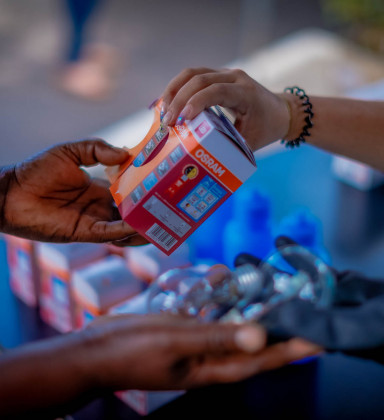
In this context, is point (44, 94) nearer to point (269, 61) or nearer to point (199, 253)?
point (269, 61)

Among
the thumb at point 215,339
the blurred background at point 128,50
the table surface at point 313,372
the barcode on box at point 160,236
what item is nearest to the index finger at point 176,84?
the barcode on box at point 160,236

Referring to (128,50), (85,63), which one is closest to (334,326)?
(85,63)

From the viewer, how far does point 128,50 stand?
4.30 m

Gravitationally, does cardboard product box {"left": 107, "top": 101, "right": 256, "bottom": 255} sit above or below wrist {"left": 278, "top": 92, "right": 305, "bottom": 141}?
below

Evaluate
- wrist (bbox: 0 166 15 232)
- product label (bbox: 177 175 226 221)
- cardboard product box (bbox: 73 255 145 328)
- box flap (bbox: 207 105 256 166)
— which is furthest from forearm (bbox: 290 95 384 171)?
wrist (bbox: 0 166 15 232)

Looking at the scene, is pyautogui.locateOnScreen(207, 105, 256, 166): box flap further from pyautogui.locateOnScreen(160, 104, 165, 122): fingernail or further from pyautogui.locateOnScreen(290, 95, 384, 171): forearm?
pyautogui.locateOnScreen(290, 95, 384, 171): forearm

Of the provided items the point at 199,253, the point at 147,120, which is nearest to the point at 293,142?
the point at 199,253

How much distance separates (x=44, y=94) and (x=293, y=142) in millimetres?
2913

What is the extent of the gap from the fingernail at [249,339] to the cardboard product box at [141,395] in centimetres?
40

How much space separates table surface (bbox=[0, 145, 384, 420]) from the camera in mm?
987

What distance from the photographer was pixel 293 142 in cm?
121

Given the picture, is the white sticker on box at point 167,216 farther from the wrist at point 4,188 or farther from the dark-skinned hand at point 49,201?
the wrist at point 4,188

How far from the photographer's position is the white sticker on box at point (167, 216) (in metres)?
0.83

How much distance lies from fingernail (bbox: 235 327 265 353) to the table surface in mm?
435
